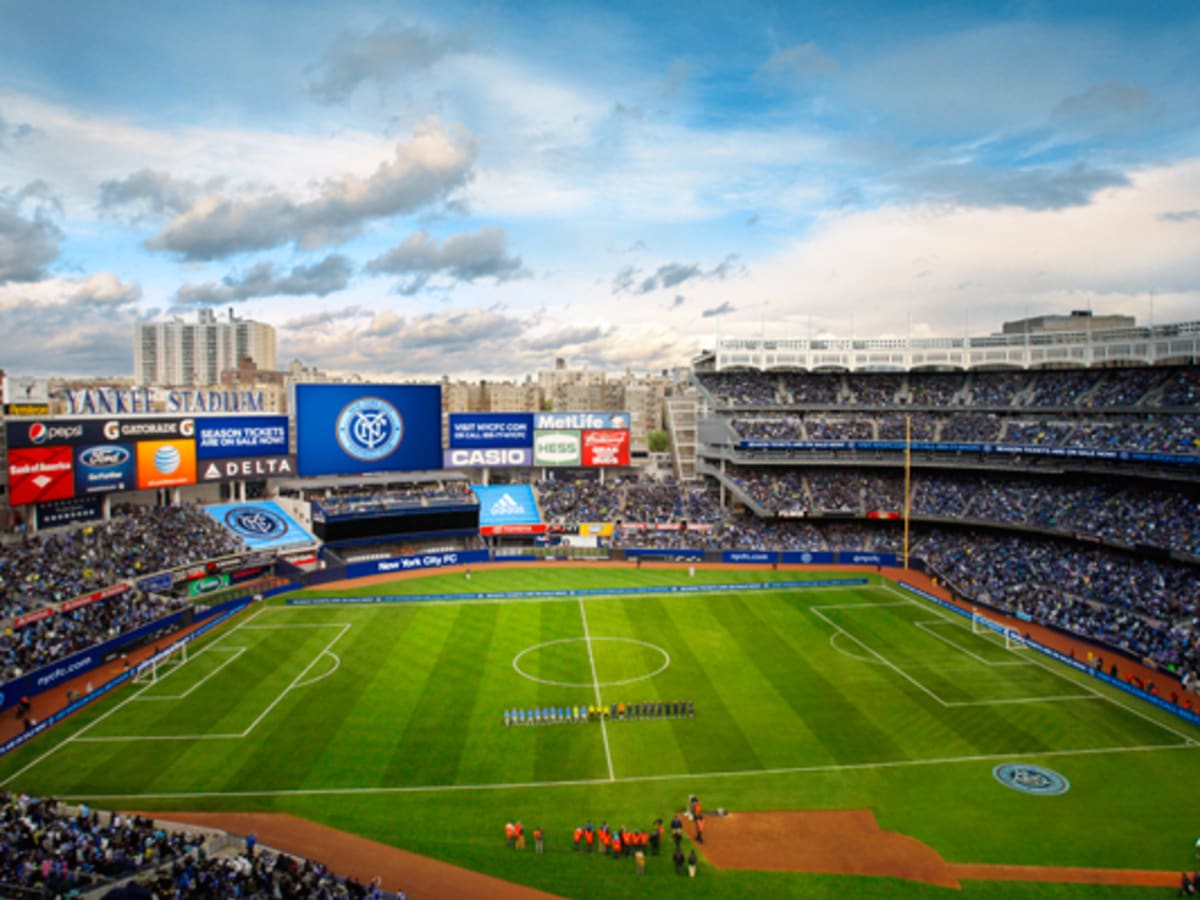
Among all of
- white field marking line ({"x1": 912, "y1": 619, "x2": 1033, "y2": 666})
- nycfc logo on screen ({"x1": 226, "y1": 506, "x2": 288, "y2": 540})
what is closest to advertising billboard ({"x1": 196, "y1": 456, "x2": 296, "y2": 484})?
nycfc logo on screen ({"x1": 226, "y1": 506, "x2": 288, "y2": 540})

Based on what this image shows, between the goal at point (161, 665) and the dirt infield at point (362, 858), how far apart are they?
42.9 ft

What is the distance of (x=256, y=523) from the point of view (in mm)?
54750

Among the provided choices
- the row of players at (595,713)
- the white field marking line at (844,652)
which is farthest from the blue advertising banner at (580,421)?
the row of players at (595,713)

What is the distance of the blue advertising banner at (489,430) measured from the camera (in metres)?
65.5

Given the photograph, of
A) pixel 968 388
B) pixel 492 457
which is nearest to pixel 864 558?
pixel 968 388

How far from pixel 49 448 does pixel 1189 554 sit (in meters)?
61.4

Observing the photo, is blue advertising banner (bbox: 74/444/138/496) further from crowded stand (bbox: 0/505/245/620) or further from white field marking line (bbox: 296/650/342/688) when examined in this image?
white field marking line (bbox: 296/650/342/688)

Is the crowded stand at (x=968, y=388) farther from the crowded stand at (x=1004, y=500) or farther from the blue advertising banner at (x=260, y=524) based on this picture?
the blue advertising banner at (x=260, y=524)

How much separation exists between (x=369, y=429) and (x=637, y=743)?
39.9 meters

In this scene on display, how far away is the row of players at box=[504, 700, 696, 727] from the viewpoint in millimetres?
29734

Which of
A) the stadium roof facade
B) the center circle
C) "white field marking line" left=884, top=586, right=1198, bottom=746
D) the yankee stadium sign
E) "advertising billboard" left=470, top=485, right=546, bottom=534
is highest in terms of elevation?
the stadium roof facade

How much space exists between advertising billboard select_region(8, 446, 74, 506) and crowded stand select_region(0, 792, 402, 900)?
91.4ft

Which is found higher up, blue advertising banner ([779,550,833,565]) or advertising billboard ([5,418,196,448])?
advertising billboard ([5,418,196,448])

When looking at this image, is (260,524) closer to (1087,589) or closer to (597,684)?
(597,684)
